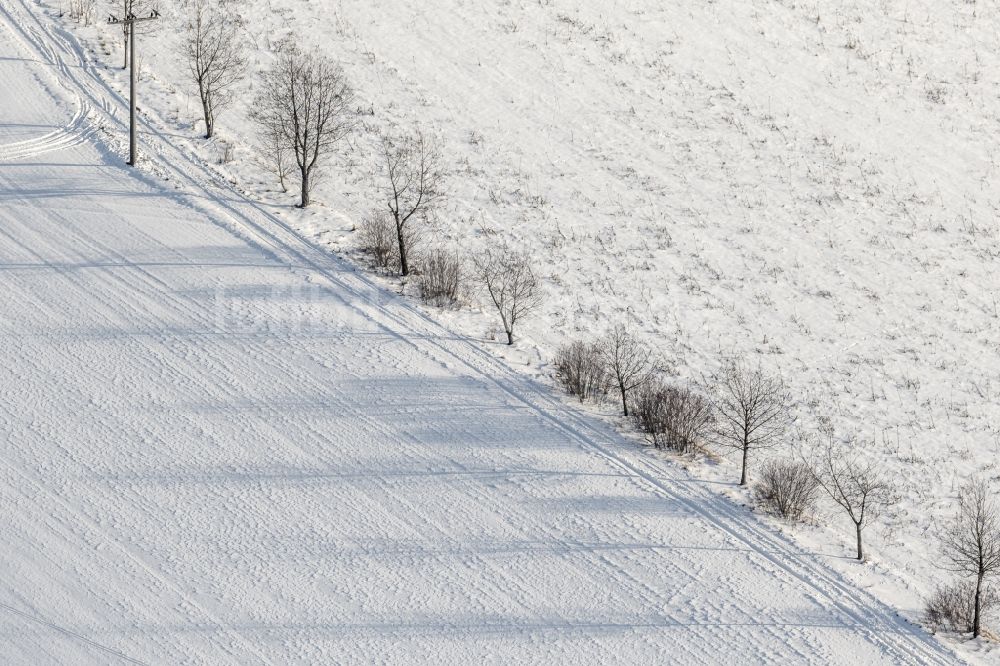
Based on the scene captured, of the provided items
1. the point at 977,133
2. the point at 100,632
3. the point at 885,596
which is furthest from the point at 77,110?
the point at 977,133

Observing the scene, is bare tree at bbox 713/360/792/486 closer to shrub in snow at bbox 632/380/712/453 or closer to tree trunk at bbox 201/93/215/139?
shrub in snow at bbox 632/380/712/453

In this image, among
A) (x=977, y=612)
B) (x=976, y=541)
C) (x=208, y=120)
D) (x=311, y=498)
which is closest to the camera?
(x=977, y=612)

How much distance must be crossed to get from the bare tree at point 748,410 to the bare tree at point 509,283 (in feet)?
13.5

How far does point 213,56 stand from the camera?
29.1 meters

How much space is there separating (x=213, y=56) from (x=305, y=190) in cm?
522

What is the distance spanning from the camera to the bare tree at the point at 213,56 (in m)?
29.1

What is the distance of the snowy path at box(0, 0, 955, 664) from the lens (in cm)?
1681

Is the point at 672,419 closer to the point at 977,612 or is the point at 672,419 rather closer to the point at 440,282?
the point at 977,612

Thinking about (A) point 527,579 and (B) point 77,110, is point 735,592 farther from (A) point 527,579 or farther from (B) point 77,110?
(B) point 77,110

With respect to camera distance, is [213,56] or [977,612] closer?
[977,612]

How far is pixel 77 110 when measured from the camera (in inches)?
1131

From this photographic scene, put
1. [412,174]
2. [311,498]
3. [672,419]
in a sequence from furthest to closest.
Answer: [412,174]
[672,419]
[311,498]

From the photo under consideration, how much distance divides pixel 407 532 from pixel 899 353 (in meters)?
11.6

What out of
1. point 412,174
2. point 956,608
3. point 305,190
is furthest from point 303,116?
point 956,608
